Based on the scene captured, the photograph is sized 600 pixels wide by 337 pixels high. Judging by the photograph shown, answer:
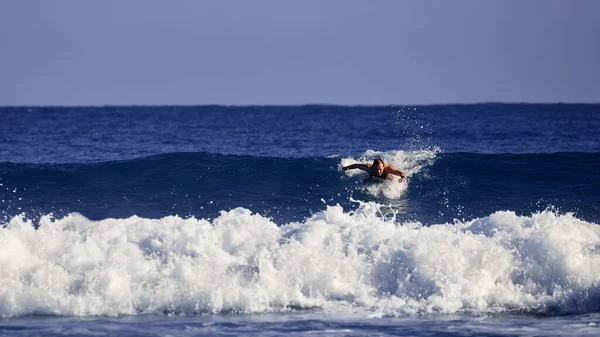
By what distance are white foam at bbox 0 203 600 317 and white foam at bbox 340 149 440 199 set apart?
14.3 feet

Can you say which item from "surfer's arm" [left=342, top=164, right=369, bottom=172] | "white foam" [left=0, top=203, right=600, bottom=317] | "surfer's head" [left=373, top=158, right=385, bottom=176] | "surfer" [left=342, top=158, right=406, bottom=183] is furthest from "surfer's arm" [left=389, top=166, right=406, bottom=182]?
"white foam" [left=0, top=203, right=600, bottom=317]

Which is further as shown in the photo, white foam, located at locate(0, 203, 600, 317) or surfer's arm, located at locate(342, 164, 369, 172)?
A: surfer's arm, located at locate(342, 164, 369, 172)

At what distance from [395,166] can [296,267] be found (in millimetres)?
8119

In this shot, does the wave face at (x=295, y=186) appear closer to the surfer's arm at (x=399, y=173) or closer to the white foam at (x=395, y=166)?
the white foam at (x=395, y=166)

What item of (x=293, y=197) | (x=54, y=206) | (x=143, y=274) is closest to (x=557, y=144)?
(x=293, y=197)

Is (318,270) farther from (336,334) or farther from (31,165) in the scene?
(31,165)

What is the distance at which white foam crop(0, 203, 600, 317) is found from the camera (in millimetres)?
10547

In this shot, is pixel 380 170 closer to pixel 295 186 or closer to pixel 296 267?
pixel 295 186

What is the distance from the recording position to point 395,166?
1884cm

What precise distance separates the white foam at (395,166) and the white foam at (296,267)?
14.3ft

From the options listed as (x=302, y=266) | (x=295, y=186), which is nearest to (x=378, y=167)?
(x=295, y=186)

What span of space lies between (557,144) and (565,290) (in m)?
19.3

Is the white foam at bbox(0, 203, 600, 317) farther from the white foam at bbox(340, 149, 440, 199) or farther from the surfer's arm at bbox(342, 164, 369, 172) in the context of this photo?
the surfer's arm at bbox(342, 164, 369, 172)

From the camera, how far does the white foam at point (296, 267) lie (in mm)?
10547
